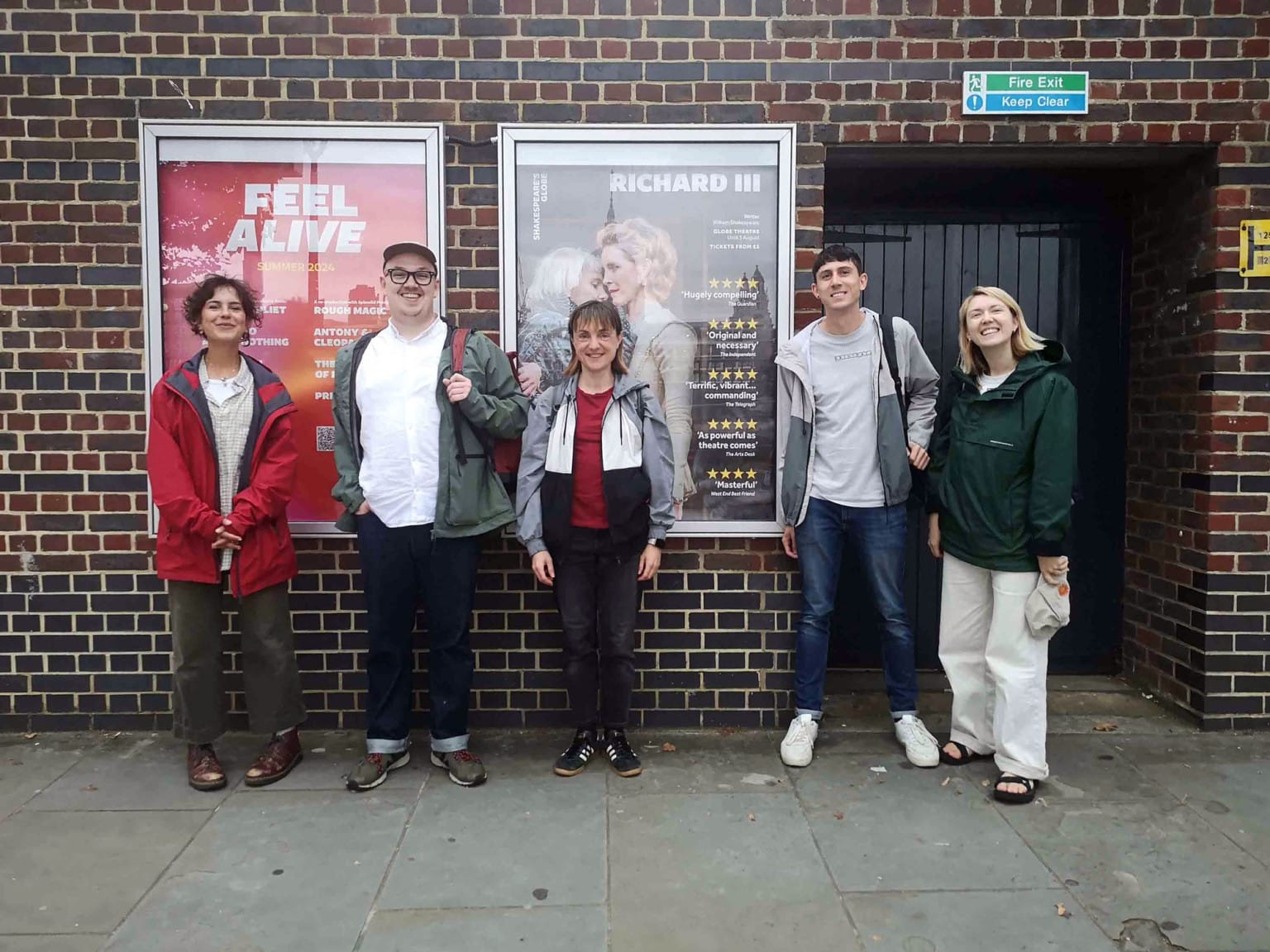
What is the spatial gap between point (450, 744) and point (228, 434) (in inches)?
64.7

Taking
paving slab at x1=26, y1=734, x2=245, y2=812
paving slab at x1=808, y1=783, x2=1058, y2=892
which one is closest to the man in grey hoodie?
paving slab at x1=808, y1=783, x2=1058, y2=892

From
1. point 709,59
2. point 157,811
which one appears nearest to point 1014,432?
A: point 709,59

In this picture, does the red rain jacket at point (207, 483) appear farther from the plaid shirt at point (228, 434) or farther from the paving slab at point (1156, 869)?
the paving slab at point (1156, 869)

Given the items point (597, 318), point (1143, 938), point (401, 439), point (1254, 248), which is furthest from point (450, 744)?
point (1254, 248)

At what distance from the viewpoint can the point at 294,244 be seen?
4.45m

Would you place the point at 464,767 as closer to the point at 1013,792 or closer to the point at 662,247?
the point at 1013,792

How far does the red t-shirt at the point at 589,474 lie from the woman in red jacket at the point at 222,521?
124cm

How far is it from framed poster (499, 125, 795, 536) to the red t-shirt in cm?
57

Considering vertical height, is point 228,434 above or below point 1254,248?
below

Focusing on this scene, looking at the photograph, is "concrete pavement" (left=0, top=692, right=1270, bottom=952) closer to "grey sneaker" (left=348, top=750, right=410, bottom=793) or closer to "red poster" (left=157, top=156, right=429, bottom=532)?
"grey sneaker" (left=348, top=750, right=410, bottom=793)

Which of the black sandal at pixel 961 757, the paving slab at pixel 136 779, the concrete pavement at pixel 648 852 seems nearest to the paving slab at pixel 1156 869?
the concrete pavement at pixel 648 852

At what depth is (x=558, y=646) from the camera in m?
4.61

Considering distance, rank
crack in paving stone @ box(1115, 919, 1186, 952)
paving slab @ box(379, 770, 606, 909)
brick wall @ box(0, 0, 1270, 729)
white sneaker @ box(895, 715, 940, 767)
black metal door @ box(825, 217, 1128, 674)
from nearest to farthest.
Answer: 1. crack in paving stone @ box(1115, 919, 1186, 952)
2. paving slab @ box(379, 770, 606, 909)
3. white sneaker @ box(895, 715, 940, 767)
4. brick wall @ box(0, 0, 1270, 729)
5. black metal door @ box(825, 217, 1128, 674)

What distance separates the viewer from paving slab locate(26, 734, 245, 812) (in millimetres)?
3834
